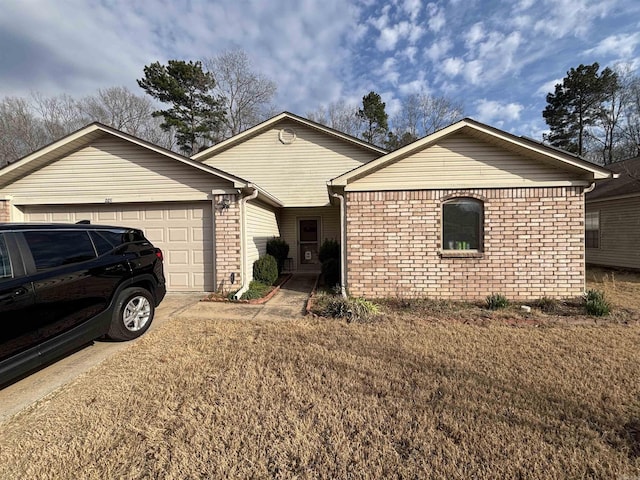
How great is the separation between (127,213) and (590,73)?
110 feet

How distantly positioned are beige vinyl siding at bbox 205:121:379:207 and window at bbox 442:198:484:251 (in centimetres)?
573

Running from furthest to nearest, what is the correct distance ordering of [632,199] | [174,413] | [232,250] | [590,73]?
[590,73], [632,199], [232,250], [174,413]

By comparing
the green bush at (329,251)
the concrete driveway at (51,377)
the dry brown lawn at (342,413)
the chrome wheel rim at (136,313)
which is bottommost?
the dry brown lawn at (342,413)

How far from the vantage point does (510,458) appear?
Answer: 88.0 inches

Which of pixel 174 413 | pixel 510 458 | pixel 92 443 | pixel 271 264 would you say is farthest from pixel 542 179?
pixel 92 443

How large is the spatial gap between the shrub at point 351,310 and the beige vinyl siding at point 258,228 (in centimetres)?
305

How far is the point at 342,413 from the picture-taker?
279cm

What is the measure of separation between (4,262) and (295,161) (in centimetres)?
1016

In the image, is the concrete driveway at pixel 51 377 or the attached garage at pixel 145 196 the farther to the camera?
the attached garage at pixel 145 196

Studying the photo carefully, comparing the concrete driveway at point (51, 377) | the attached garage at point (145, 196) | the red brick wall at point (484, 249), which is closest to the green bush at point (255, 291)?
the attached garage at point (145, 196)

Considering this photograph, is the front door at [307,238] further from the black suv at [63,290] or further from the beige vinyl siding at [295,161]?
the black suv at [63,290]

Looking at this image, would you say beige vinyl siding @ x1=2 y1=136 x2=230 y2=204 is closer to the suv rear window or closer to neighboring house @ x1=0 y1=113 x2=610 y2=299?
neighboring house @ x1=0 y1=113 x2=610 y2=299

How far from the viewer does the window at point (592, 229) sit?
40.2 feet

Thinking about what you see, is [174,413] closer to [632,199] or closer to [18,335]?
[18,335]
